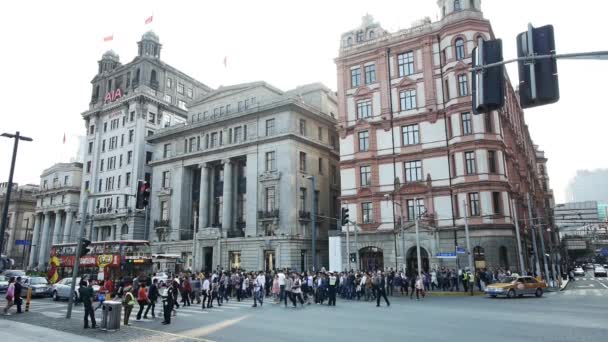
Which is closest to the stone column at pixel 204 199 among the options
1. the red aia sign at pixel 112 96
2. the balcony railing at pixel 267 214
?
the balcony railing at pixel 267 214

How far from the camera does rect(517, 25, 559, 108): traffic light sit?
7078 millimetres

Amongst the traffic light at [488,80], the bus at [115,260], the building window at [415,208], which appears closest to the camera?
the traffic light at [488,80]

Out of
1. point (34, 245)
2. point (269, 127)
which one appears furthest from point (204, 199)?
point (34, 245)

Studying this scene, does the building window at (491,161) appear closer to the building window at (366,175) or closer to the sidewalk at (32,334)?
the building window at (366,175)

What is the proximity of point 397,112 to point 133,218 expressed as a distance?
43044 mm

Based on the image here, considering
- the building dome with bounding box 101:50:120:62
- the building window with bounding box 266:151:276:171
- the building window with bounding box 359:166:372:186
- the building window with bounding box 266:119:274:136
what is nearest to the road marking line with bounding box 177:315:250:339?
the building window with bounding box 359:166:372:186

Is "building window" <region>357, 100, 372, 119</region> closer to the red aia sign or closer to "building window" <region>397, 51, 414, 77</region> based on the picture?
Answer: "building window" <region>397, 51, 414, 77</region>

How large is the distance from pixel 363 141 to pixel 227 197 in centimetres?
1976

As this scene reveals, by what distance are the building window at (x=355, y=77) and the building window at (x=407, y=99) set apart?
17.7ft

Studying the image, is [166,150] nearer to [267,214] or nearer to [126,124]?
[126,124]

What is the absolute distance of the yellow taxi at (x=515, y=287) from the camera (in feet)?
93.2

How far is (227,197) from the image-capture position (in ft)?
184

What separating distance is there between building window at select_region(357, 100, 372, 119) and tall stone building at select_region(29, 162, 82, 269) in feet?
193

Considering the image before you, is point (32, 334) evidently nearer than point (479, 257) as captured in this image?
Yes
